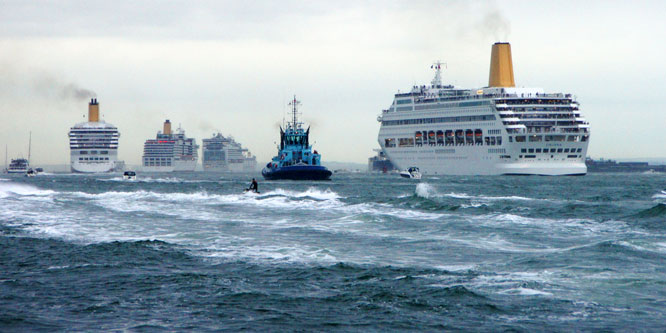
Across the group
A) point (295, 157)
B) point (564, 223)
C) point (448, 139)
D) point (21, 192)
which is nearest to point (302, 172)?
point (295, 157)

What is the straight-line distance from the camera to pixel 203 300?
17047mm

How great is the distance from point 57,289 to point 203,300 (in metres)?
3.63

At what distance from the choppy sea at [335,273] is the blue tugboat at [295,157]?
72831 mm

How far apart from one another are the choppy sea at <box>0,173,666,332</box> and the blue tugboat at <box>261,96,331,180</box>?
239 feet

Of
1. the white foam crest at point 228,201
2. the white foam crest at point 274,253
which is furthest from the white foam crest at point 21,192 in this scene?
the white foam crest at point 274,253

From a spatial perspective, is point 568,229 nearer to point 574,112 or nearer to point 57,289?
point 57,289

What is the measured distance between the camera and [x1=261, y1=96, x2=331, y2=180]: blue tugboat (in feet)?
368

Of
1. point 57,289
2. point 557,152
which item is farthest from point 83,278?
point 557,152

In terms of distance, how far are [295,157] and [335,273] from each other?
99543 mm

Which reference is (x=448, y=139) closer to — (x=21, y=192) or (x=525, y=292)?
(x=21, y=192)

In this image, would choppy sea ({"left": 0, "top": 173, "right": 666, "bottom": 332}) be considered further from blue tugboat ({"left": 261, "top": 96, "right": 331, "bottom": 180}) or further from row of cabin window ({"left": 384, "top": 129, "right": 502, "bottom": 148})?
row of cabin window ({"left": 384, "top": 129, "right": 502, "bottom": 148})

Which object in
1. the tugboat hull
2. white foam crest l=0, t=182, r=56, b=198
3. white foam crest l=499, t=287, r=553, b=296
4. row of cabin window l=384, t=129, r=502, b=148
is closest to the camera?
white foam crest l=499, t=287, r=553, b=296

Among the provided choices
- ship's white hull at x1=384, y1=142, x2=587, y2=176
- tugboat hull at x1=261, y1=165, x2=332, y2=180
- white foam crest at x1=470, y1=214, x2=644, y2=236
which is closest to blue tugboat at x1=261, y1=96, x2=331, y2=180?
tugboat hull at x1=261, y1=165, x2=332, y2=180

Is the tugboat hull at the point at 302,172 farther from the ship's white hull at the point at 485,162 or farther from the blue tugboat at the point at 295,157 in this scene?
the ship's white hull at the point at 485,162
